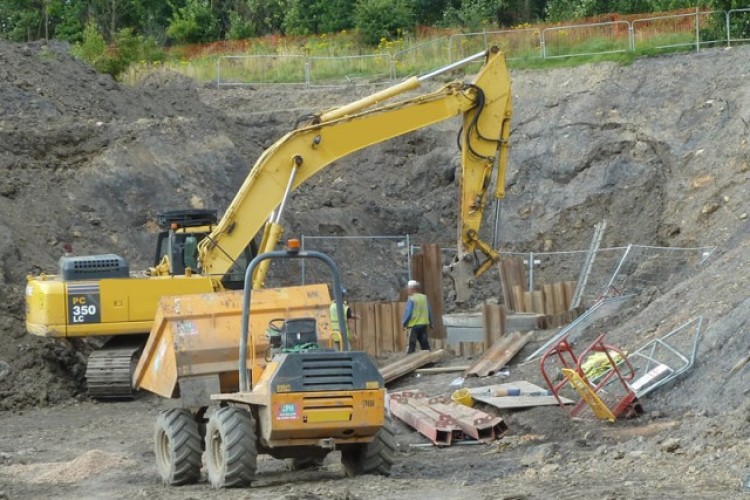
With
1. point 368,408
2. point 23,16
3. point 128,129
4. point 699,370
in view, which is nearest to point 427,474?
point 368,408

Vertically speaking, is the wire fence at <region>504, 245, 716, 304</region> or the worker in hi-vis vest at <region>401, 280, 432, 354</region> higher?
the wire fence at <region>504, 245, 716, 304</region>

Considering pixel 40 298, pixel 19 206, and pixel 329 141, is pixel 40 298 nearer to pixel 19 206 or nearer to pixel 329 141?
pixel 329 141

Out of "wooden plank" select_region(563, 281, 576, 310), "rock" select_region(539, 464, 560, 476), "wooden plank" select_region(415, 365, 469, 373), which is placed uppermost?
"wooden plank" select_region(563, 281, 576, 310)

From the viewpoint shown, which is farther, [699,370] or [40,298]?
[40,298]

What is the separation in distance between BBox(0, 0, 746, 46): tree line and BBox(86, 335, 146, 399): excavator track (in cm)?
2571

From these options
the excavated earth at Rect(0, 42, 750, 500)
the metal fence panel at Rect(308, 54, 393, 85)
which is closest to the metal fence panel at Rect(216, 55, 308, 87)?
the metal fence panel at Rect(308, 54, 393, 85)

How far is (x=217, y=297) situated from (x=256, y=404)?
1.58m

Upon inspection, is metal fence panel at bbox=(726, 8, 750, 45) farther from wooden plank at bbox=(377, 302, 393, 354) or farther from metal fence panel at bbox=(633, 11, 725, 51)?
wooden plank at bbox=(377, 302, 393, 354)

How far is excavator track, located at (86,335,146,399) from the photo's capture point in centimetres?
1903

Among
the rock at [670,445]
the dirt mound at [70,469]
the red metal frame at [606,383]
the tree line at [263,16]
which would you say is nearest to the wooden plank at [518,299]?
the red metal frame at [606,383]

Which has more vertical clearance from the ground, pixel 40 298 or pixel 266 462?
pixel 40 298

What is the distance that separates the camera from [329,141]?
1941cm

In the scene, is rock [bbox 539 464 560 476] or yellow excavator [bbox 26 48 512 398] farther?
yellow excavator [bbox 26 48 512 398]

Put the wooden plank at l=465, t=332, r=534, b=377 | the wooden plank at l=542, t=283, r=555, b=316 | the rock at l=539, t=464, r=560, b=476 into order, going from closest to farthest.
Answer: the rock at l=539, t=464, r=560, b=476 < the wooden plank at l=465, t=332, r=534, b=377 < the wooden plank at l=542, t=283, r=555, b=316
